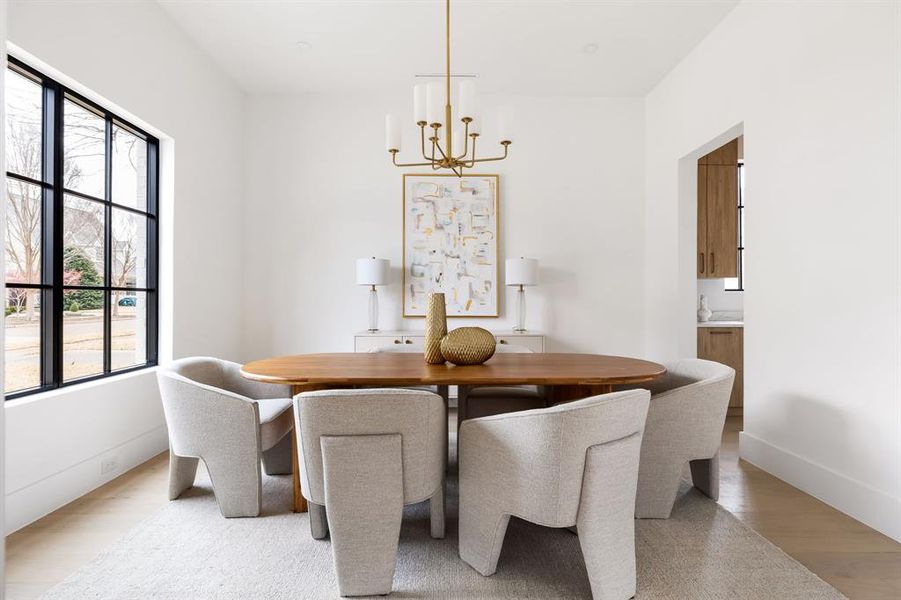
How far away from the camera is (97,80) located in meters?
2.57

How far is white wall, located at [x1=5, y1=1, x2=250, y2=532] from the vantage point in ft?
7.18

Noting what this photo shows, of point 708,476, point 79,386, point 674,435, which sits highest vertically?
point 79,386

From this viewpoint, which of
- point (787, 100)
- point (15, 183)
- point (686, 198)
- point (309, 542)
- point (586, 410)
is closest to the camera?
point (586, 410)

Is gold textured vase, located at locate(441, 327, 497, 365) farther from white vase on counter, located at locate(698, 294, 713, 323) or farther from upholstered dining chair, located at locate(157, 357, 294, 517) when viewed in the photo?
white vase on counter, located at locate(698, 294, 713, 323)

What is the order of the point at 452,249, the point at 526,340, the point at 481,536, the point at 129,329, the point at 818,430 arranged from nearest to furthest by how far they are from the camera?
1. the point at 481,536
2. the point at 818,430
3. the point at 129,329
4. the point at 526,340
5. the point at 452,249

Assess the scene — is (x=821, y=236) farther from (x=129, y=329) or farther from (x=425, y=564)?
(x=129, y=329)

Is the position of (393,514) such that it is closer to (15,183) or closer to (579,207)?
(15,183)

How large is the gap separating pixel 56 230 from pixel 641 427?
295 centimetres

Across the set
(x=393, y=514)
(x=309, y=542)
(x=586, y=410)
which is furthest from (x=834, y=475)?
(x=309, y=542)

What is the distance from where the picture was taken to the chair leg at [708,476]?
2.40 meters

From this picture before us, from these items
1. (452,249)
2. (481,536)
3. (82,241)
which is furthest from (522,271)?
(82,241)

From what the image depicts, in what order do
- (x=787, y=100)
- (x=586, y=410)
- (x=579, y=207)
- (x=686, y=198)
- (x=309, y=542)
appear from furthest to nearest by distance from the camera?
(x=579, y=207), (x=686, y=198), (x=787, y=100), (x=309, y=542), (x=586, y=410)

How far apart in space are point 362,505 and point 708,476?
186 centimetres

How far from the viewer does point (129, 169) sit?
308cm
